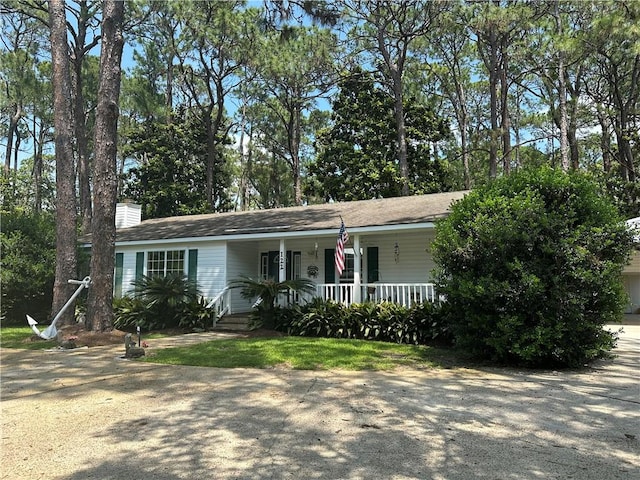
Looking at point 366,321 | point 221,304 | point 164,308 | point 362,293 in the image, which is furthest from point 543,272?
point 164,308

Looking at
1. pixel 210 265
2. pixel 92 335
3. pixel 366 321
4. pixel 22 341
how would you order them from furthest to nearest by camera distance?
pixel 210 265 < pixel 22 341 < pixel 366 321 < pixel 92 335

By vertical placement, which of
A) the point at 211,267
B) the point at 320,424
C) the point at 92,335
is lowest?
the point at 320,424

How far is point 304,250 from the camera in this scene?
565 inches

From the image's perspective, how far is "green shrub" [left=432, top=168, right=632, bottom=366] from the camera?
265 inches

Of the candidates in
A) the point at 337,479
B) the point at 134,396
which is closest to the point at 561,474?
the point at 337,479

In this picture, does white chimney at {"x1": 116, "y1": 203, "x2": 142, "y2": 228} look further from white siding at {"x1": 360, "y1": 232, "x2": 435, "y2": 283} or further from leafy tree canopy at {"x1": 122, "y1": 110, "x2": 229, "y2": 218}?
white siding at {"x1": 360, "y1": 232, "x2": 435, "y2": 283}

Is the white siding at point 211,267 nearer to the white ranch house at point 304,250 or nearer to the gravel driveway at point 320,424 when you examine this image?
the white ranch house at point 304,250

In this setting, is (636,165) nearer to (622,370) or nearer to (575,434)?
(622,370)

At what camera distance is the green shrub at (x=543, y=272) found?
22.1 feet

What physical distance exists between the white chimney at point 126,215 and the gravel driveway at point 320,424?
12546 mm

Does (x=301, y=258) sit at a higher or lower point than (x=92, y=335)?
higher

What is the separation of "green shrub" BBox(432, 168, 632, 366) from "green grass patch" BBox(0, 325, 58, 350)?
28.9 ft

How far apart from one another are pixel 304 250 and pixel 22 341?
25.6ft

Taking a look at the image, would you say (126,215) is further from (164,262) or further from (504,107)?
(504,107)
